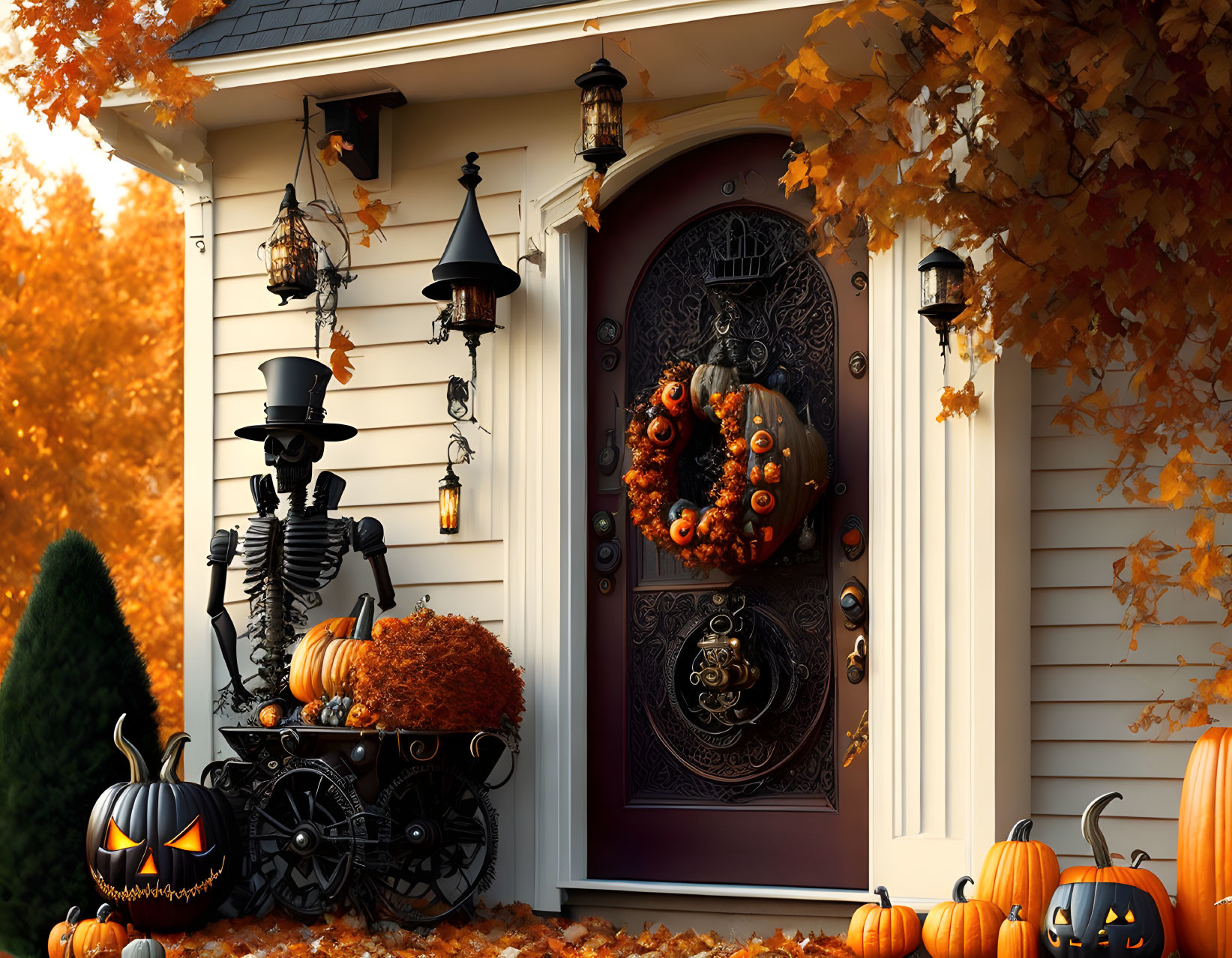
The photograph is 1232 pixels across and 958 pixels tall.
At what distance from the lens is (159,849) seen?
496 cm

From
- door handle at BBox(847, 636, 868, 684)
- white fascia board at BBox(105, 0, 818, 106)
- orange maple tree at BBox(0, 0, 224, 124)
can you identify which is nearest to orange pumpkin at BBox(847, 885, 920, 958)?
door handle at BBox(847, 636, 868, 684)

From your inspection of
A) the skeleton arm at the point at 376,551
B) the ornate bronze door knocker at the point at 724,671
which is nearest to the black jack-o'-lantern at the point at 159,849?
the skeleton arm at the point at 376,551

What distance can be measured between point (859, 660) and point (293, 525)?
7.92ft

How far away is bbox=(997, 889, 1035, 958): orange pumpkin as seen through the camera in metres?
4.16

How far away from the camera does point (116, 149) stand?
242 inches

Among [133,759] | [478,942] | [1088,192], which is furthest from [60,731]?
[1088,192]

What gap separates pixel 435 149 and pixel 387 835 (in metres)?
2.94

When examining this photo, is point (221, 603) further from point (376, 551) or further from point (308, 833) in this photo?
point (308, 833)

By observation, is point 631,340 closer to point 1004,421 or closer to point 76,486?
point 1004,421

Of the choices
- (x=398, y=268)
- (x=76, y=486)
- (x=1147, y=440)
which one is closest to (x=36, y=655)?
(x=398, y=268)

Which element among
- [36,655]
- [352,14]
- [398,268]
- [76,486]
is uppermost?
[352,14]

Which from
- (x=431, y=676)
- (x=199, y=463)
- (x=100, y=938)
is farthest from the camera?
(x=199, y=463)

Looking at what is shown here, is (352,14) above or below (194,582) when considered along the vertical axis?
above

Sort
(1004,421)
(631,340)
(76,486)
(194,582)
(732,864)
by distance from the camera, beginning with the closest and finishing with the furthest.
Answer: (1004,421) < (732,864) < (631,340) < (194,582) < (76,486)
